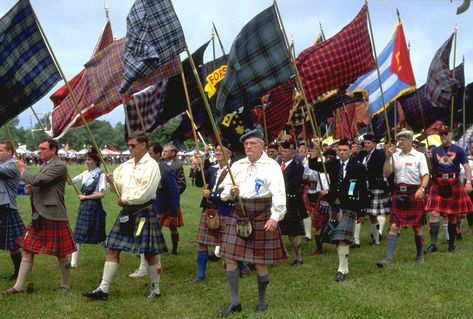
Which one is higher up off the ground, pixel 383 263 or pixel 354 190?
pixel 354 190

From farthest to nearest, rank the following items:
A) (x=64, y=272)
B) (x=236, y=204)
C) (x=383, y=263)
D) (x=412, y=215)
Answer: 1. (x=412, y=215)
2. (x=383, y=263)
3. (x=64, y=272)
4. (x=236, y=204)

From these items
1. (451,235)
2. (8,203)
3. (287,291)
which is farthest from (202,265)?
(451,235)

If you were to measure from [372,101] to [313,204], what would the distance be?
275 centimetres

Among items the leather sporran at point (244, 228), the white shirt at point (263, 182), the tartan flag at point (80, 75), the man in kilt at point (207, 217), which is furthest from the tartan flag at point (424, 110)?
the leather sporran at point (244, 228)

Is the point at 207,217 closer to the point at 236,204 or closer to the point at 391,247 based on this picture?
the point at 236,204

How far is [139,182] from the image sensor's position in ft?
19.3

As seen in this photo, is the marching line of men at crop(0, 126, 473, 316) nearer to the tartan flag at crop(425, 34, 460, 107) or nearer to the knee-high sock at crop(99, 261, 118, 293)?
the knee-high sock at crop(99, 261, 118, 293)

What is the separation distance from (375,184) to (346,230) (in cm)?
291

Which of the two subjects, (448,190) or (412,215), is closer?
(412,215)

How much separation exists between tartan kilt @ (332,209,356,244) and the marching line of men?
15 mm

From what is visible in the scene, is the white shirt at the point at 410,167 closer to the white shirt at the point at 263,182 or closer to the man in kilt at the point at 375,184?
the man in kilt at the point at 375,184

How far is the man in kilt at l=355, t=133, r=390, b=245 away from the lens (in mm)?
9219

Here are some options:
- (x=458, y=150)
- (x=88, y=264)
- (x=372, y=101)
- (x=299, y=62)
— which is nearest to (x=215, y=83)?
(x=299, y=62)

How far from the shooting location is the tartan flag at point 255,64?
6.05 meters
